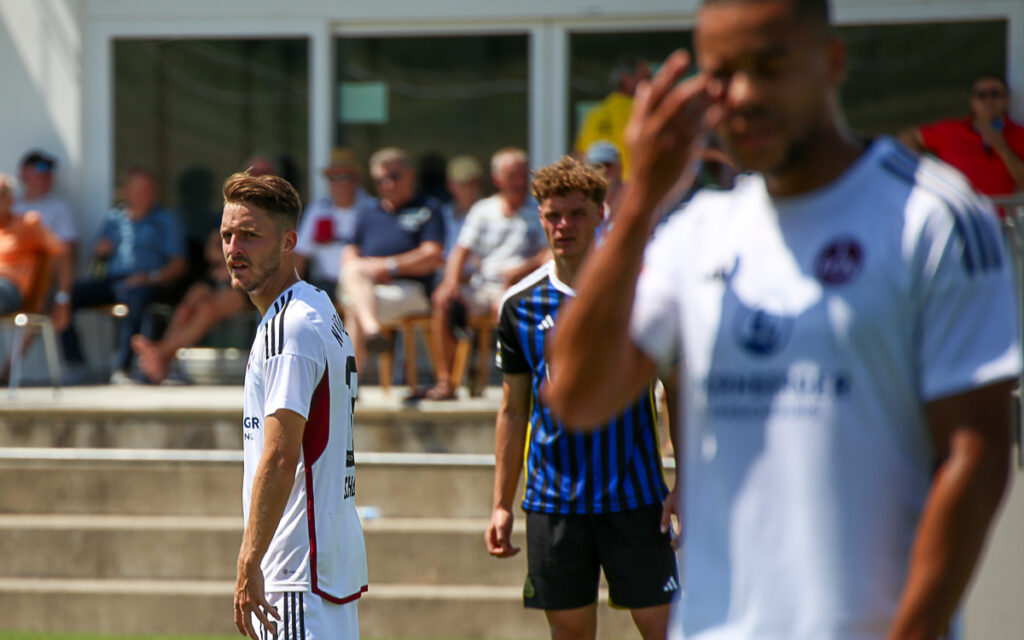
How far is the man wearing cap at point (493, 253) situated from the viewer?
827 cm

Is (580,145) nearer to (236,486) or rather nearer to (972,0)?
(972,0)

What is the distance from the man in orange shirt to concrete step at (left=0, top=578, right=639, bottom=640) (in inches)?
94.9

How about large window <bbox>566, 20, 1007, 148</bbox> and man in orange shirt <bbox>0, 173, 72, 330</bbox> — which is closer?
man in orange shirt <bbox>0, 173, 72, 330</bbox>

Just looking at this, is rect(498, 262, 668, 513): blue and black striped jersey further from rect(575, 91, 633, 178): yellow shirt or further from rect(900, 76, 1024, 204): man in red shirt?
rect(900, 76, 1024, 204): man in red shirt

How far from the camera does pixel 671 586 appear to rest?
4336mm

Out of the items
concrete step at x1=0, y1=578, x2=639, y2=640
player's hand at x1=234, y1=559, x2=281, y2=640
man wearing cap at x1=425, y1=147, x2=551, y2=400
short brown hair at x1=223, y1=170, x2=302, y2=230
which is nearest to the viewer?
player's hand at x1=234, y1=559, x2=281, y2=640

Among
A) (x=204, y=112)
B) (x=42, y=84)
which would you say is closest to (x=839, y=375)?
(x=204, y=112)

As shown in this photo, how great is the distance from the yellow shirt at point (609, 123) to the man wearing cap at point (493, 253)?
3.60ft

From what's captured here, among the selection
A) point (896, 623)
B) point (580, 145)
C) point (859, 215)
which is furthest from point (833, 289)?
point (580, 145)

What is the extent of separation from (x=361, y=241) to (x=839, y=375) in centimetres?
725

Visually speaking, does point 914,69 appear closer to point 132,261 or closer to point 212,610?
point 132,261

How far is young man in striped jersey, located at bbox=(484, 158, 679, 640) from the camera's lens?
4293 mm

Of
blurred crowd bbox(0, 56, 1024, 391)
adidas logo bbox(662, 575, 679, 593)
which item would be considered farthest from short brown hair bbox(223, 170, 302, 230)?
blurred crowd bbox(0, 56, 1024, 391)

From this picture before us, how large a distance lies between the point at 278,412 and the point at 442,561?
11.9 ft
